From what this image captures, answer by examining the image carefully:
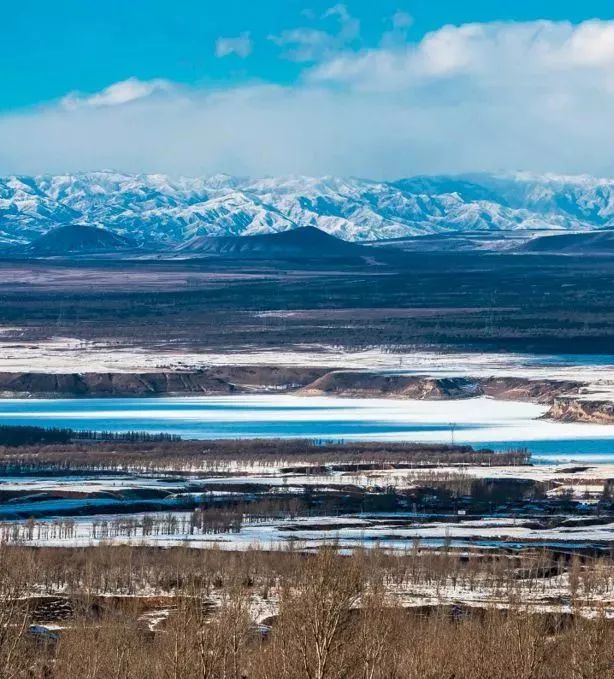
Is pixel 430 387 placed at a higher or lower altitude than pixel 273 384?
higher

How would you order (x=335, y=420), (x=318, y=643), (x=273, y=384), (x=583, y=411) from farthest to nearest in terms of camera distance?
(x=273, y=384) → (x=583, y=411) → (x=335, y=420) → (x=318, y=643)

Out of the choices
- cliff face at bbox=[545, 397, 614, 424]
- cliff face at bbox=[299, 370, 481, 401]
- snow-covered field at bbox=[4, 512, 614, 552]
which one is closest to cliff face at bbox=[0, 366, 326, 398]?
cliff face at bbox=[299, 370, 481, 401]

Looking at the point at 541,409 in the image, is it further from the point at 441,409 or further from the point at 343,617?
the point at 343,617

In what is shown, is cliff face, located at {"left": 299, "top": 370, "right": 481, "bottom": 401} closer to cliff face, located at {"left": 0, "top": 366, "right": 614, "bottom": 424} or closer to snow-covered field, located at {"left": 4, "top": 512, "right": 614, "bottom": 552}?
cliff face, located at {"left": 0, "top": 366, "right": 614, "bottom": 424}

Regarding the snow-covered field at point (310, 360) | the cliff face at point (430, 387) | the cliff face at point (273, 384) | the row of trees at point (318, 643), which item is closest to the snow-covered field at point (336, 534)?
the row of trees at point (318, 643)

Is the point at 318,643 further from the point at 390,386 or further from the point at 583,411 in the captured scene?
the point at 390,386

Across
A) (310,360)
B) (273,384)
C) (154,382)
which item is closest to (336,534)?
(154,382)

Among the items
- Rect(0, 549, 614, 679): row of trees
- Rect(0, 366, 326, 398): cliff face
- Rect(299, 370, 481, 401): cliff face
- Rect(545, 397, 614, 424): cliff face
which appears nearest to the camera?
Rect(0, 549, 614, 679): row of trees

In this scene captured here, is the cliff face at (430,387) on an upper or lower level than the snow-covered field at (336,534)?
lower

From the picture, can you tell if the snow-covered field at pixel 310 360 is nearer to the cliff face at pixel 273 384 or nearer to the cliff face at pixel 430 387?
the cliff face at pixel 430 387
